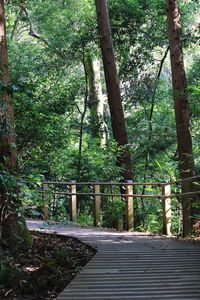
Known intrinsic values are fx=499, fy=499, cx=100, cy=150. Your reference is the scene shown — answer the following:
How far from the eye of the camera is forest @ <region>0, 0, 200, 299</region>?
1164 centimetres

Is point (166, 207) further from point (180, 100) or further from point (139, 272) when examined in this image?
point (139, 272)

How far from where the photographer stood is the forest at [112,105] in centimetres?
1164

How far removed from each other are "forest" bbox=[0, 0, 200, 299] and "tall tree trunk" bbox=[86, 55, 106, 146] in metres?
0.04

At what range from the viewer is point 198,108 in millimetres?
9453

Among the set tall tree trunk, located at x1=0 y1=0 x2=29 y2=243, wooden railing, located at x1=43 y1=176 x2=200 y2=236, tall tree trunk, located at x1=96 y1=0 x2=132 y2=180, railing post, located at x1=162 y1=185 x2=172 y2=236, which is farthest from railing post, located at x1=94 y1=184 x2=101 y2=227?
tall tree trunk, located at x1=0 y1=0 x2=29 y2=243

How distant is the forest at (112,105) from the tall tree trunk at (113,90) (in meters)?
0.03

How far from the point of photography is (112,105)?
13406mm

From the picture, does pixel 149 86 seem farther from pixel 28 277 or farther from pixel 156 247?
pixel 28 277

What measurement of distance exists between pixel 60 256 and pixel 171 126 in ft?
34.7

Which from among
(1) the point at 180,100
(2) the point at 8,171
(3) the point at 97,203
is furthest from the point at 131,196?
(2) the point at 8,171

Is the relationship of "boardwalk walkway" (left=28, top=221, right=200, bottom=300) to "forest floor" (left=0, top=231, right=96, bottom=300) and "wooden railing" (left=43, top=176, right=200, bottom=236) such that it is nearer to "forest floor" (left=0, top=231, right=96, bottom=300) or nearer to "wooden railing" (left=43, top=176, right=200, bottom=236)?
"forest floor" (left=0, top=231, right=96, bottom=300)

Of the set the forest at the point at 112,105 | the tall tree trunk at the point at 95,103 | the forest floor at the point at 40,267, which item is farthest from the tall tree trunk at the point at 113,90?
the forest floor at the point at 40,267

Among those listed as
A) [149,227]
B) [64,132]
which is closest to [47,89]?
[64,132]

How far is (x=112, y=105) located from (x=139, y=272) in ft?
27.0
